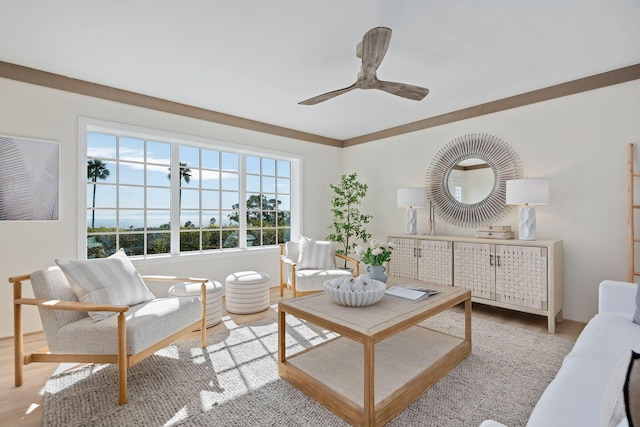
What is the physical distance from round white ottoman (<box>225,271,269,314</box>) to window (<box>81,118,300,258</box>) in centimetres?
86

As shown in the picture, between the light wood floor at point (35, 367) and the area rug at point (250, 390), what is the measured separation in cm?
7

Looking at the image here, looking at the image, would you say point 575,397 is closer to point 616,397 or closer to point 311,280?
point 616,397

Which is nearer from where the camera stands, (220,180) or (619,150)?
(619,150)

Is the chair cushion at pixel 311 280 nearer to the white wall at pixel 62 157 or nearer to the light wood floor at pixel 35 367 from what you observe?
the light wood floor at pixel 35 367

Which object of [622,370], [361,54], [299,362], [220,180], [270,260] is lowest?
[299,362]

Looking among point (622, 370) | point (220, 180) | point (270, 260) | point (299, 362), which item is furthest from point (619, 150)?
point (220, 180)

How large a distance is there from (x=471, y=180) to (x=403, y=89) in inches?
75.7

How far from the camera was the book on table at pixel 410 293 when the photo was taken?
7.51 ft

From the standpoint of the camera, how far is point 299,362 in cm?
220

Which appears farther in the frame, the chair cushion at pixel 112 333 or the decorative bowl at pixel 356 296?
the decorative bowl at pixel 356 296

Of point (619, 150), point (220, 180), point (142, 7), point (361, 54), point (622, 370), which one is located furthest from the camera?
point (220, 180)

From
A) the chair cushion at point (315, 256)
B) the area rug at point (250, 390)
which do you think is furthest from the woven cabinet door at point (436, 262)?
the chair cushion at point (315, 256)

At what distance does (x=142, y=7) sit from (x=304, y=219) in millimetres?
3432

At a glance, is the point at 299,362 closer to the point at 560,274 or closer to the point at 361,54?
the point at 361,54
